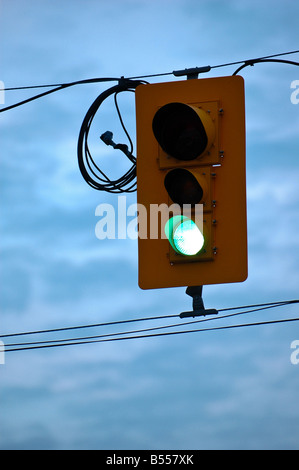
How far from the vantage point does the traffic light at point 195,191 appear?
5.13m

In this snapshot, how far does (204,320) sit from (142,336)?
67 centimetres

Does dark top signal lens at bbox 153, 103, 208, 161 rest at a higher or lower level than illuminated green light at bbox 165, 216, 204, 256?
higher

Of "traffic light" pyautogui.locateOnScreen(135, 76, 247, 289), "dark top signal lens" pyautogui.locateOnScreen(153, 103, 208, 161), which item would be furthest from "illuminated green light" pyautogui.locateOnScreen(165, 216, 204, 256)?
"dark top signal lens" pyautogui.locateOnScreen(153, 103, 208, 161)

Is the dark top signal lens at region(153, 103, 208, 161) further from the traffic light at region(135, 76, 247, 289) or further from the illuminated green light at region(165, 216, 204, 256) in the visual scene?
the illuminated green light at region(165, 216, 204, 256)

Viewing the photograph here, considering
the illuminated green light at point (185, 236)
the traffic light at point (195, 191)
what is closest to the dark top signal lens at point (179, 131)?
the traffic light at point (195, 191)

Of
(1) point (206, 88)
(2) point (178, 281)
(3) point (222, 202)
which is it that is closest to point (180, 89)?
(1) point (206, 88)

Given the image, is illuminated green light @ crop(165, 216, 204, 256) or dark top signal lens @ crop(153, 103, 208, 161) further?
dark top signal lens @ crop(153, 103, 208, 161)

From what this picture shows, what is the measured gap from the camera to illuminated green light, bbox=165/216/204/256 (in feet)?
16.7

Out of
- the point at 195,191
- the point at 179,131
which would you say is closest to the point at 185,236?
the point at 195,191

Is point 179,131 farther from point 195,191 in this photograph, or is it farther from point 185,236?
point 185,236

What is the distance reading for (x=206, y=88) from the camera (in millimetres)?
5449

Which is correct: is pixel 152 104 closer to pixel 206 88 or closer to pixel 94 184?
pixel 206 88

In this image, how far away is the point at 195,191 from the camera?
5.14 metres

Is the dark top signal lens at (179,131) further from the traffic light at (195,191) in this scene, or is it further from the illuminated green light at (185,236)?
Answer: the illuminated green light at (185,236)
